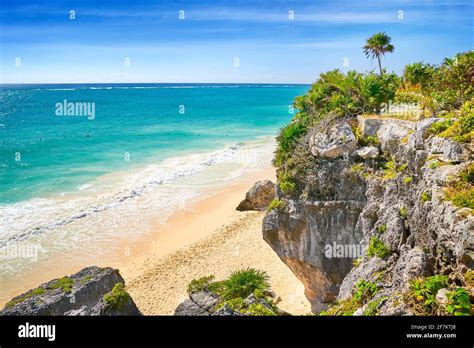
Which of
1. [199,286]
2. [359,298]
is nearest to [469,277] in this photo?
[359,298]

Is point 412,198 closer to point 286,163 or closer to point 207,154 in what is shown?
point 286,163

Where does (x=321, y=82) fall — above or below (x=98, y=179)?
above

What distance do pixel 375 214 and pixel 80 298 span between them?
10.3 meters

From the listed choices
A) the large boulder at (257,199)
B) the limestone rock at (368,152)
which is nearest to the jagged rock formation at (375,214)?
the limestone rock at (368,152)

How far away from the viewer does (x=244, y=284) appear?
1677 centimetres

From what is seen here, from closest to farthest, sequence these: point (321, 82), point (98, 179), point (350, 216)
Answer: point (350, 216) → point (321, 82) → point (98, 179)

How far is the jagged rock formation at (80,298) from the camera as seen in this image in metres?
13.0

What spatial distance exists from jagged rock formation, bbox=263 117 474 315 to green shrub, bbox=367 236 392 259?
4 centimetres

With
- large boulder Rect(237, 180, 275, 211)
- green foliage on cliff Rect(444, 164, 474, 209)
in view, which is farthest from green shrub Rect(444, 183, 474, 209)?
large boulder Rect(237, 180, 275, 211)

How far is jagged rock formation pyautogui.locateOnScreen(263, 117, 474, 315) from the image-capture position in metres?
7.44

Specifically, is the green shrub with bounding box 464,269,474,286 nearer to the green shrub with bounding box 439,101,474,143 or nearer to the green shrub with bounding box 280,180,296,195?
the green shrub with bounding box 439,101,474,143

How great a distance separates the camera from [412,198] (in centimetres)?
952
